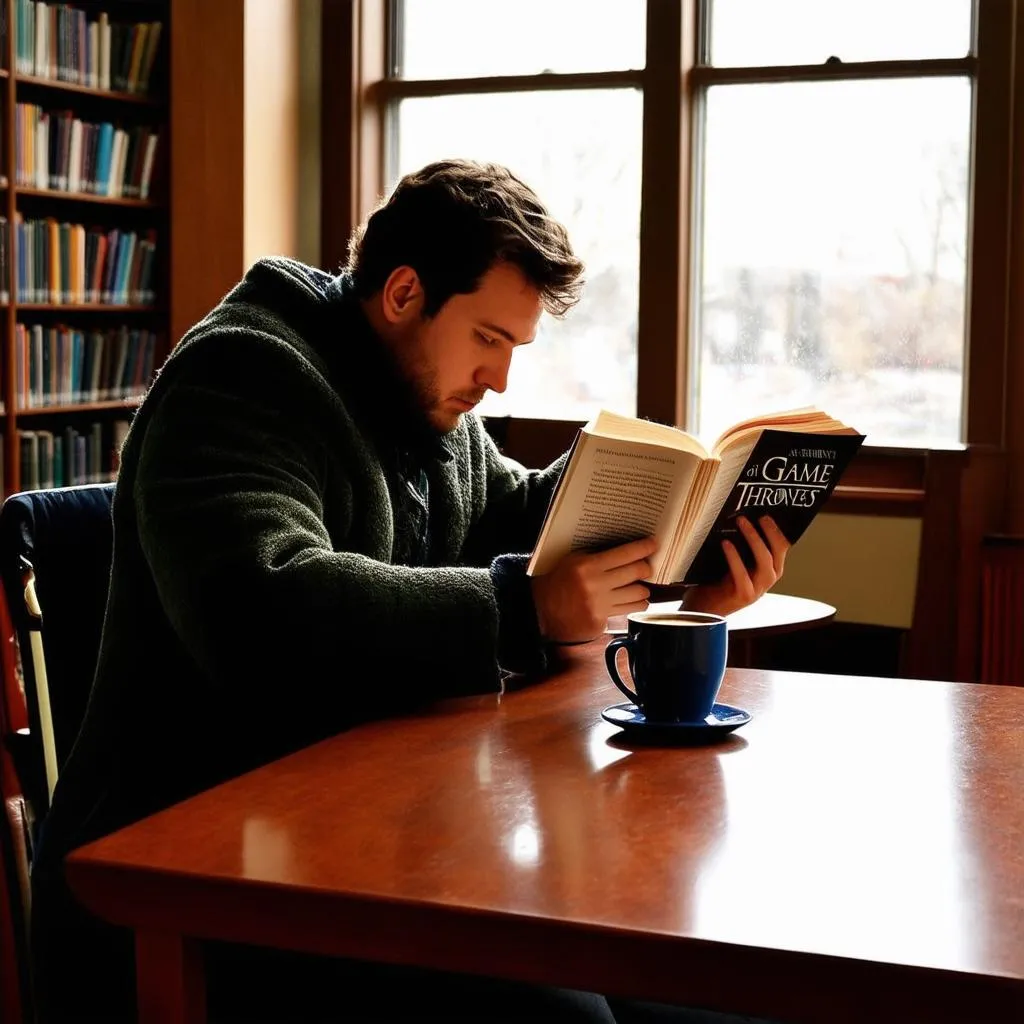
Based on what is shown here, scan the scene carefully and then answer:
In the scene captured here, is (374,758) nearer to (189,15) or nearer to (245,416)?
(245,416)

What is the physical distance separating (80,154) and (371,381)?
317 centimetres

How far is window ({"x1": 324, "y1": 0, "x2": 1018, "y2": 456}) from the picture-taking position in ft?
13.4

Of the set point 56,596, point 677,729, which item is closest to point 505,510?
point 56,596

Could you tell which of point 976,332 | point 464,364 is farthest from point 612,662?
point 976,332

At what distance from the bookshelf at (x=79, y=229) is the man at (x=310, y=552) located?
9.24ft

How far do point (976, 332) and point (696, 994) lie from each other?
11.6 ft

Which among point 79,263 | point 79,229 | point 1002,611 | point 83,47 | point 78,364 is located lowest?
point 1002,611

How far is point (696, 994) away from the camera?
77 centimetres

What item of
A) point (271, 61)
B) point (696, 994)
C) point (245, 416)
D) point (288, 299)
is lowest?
point (696, 994)

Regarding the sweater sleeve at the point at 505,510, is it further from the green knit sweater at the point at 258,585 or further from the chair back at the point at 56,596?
the chair back at the point at 56,596

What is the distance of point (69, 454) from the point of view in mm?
4430

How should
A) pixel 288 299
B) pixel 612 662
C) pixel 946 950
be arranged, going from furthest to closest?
pixel 288 299 < pixel 612 662 < pixel 946 950

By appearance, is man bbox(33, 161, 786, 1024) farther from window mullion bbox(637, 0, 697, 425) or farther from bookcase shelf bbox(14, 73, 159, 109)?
bookcase shelf bbox(14, 73, 159, 109)

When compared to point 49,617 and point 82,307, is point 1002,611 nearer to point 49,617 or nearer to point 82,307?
point 49,617
